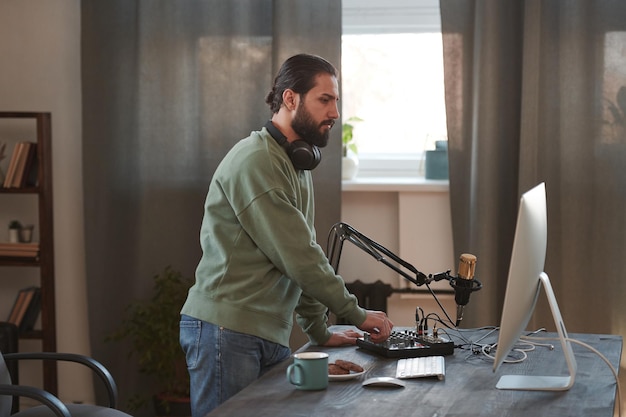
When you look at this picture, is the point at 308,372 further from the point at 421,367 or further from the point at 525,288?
the point at 525,288

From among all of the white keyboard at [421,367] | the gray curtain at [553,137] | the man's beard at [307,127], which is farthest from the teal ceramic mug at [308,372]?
the gray curtain at [553,137]

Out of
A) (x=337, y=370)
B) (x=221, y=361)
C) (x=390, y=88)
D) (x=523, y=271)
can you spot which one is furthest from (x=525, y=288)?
(x=390, y=88)

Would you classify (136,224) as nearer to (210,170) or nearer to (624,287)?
(210,170)

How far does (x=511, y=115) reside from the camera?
150 inches

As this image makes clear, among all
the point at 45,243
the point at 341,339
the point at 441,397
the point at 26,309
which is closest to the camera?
the point at 441,397

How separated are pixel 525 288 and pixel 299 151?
0.72 m

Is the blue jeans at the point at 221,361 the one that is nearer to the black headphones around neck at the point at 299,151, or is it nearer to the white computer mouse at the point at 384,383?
the white computer mouse at the point at 384,383

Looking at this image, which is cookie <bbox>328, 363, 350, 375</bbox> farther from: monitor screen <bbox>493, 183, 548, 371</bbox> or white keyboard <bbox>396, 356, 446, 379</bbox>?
monitor screen <bbox>493, 183, 548, 371</bbox>

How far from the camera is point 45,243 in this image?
405cm

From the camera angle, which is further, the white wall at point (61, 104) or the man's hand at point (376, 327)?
the white wall at point (61, 104)

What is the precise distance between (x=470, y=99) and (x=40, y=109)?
78.4 inches

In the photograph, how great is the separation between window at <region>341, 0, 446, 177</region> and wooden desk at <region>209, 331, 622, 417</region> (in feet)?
6.54

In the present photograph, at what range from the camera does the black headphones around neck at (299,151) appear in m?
2.40

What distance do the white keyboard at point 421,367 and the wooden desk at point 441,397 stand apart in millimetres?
19
